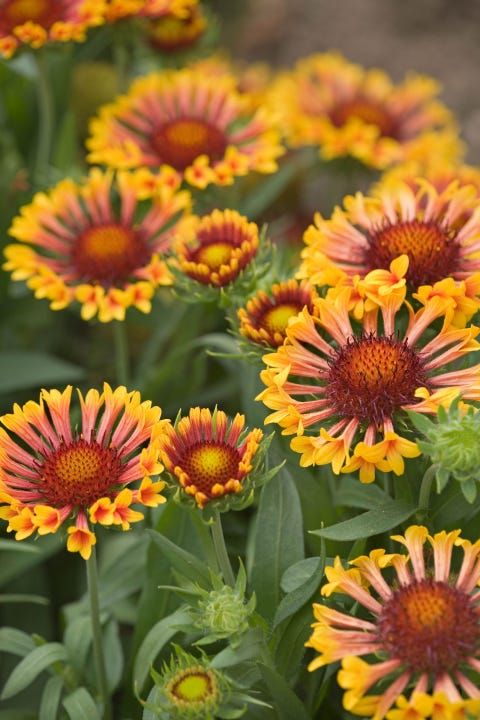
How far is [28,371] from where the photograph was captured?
1853 millimetres

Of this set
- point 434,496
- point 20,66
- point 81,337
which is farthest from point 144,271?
point 81,337

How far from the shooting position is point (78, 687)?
4.54 ft

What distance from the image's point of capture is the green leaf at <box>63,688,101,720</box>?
1.26 metres

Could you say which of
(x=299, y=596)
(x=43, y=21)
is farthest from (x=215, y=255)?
(x=43, y=21)

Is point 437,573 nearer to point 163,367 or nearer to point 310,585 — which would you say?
point 310,585

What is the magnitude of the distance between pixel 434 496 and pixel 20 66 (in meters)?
1.35

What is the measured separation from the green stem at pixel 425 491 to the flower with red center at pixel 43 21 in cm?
107

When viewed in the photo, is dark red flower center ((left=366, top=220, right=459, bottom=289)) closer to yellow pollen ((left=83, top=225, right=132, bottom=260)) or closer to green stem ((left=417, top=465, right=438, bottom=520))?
green stem ((left=417, top=465, right=438, bottom=520))

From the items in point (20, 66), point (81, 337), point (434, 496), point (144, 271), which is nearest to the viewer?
point (434, 496)

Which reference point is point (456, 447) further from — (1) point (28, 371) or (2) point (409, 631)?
(1) point (28, 371)

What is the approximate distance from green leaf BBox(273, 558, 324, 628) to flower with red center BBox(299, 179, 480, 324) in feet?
1.14

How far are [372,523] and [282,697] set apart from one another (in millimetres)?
229

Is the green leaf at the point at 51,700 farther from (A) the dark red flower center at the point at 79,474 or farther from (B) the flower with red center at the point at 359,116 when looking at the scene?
(B) the flower with red center at the point at 359,116

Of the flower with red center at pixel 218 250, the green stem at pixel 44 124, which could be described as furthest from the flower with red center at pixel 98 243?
the green stem at pixel 44 124
